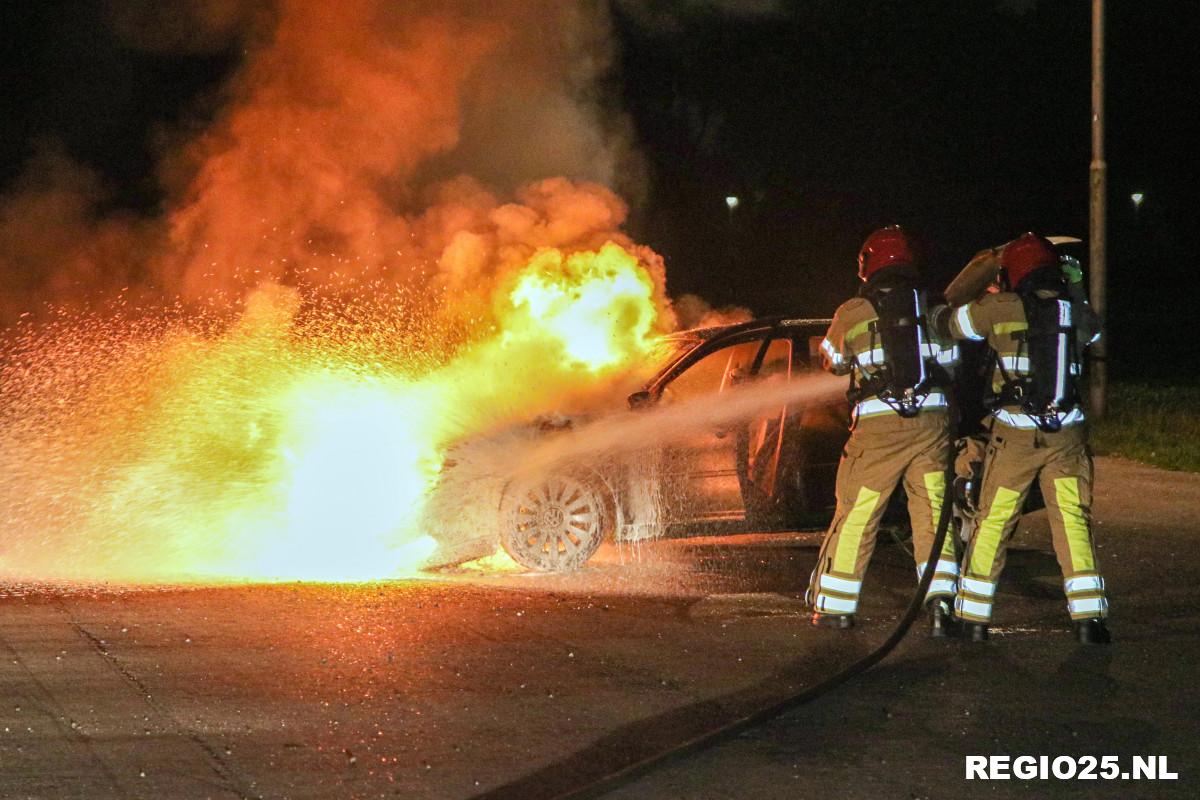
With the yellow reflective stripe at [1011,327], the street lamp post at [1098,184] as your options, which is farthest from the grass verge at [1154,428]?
the yellow reflective stripe at [1011,327]

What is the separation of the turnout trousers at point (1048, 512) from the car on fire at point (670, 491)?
175 cm

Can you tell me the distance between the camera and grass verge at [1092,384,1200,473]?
14.7 meters

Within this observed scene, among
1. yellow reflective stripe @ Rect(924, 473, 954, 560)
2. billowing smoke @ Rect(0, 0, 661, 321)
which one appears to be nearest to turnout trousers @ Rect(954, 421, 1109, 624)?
yellow reflective stripe @ Rect(924, 473, 954, 560)

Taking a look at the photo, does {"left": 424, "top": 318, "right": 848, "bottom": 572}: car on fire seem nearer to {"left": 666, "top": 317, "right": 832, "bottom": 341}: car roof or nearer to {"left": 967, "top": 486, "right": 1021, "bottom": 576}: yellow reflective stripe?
{"left": 666, "top": 317, "right": 832, "bottom": 341}: car roof

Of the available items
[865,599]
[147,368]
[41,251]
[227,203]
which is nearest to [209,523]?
[147,368]

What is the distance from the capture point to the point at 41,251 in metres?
19.6

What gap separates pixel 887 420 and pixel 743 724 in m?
2.29

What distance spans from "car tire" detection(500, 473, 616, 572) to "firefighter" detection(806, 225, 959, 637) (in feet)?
5.66

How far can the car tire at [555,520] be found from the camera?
334 inches

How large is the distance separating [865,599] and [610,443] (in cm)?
177

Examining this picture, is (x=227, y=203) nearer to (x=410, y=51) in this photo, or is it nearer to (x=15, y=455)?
(x=410, y=51)

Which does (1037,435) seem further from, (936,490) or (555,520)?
(555,520)

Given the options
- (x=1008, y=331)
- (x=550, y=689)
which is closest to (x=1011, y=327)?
(x=1008, y=331)

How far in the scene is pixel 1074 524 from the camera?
6.86 metres
